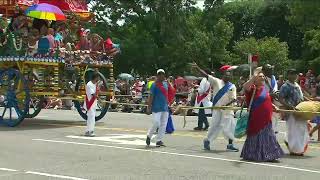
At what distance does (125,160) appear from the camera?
1072 centimetres

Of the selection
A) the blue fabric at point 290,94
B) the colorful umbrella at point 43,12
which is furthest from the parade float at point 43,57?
the blue fabric at point 290,94

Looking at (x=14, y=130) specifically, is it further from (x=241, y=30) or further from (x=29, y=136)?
(x=241, y=30)

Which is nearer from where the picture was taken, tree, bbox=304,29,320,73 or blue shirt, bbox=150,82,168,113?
blue shirt, bbox=150,82,168,113

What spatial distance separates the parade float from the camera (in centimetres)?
1636

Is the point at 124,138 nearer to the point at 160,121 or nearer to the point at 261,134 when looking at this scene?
the point at 160,121

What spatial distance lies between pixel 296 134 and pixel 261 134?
1.25 meters

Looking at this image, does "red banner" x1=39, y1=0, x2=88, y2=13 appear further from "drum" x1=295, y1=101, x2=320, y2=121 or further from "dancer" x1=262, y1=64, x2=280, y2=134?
"drum" x1=295, y1=101, x2=320, y2=121

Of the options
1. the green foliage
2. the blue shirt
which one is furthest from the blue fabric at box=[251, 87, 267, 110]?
the green foliage

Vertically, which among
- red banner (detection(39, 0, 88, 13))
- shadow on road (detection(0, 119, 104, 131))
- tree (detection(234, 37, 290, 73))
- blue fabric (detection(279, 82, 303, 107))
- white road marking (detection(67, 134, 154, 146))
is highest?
tree (detection(234, 37, 290, 73))

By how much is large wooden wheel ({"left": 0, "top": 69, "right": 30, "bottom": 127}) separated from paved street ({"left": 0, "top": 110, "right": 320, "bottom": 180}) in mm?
1174

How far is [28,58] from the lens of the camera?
16.2m

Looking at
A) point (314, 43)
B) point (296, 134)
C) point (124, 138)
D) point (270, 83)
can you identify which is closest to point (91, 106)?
point (124, 138)

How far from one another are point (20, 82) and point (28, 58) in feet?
2.59

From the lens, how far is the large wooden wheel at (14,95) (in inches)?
647
